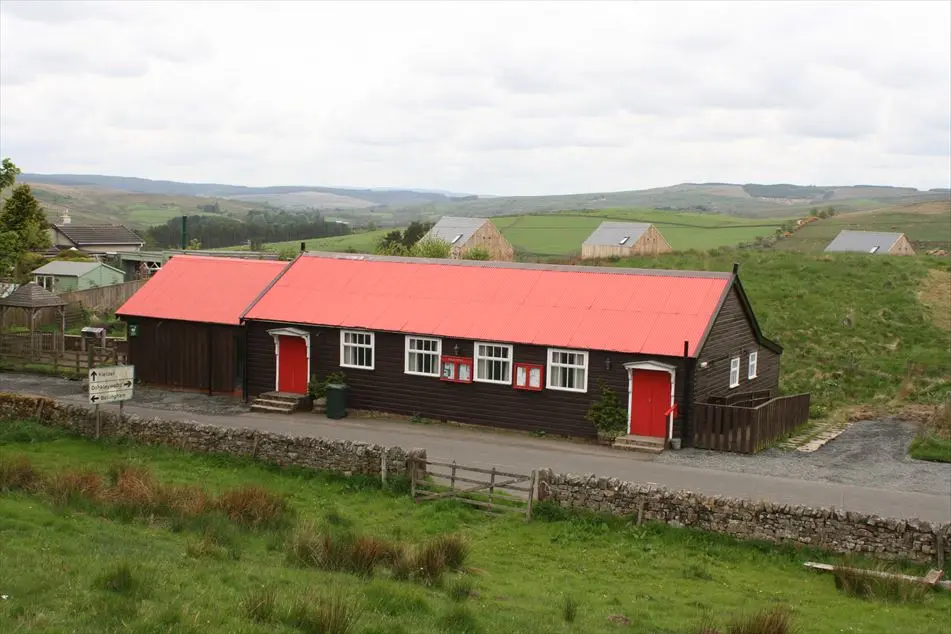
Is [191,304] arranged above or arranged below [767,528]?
above

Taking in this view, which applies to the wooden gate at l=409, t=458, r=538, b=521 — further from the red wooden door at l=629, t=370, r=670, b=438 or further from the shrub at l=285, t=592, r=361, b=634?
the shrub at l=285, t=592, r=361, b=634

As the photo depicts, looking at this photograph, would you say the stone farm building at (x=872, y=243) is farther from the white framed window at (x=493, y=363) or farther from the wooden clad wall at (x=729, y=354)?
the white framed window at (x=493, y=363)

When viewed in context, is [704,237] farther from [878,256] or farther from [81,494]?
[81,494]

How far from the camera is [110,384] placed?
26.6m

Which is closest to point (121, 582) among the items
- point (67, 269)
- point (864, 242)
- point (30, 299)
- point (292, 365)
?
point (292, 365)

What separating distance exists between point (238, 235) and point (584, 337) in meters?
163

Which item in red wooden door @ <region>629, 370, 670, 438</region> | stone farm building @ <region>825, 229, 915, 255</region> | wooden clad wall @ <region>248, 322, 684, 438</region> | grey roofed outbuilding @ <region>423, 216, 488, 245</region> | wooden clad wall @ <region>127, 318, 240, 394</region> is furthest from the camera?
grey roofed outbuilding @ <region>423, 216, 488, 245</region>

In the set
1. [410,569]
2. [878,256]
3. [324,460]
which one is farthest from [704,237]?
[410,569]

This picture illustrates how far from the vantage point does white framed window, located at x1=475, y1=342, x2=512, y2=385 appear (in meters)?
30.6

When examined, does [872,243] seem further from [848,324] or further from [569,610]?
[569,610]

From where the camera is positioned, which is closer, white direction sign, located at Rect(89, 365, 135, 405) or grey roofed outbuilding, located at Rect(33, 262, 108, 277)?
white direction sign, located at Rect(89, 365, 135, 405)

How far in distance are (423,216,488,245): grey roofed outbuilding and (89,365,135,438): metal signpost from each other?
68.1m

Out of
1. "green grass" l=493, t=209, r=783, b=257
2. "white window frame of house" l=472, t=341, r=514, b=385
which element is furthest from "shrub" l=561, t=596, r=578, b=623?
"green grass" l=493, t=209, r=783, b=257

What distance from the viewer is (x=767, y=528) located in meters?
19.7
